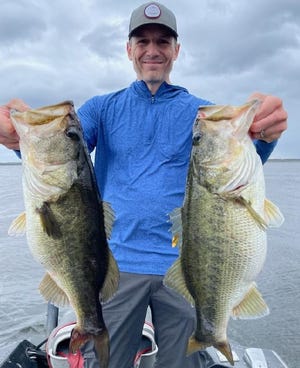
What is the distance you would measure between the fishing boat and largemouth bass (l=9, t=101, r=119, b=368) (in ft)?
4.14

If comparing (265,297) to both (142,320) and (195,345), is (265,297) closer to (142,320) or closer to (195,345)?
(142,320)

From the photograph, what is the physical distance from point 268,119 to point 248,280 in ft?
3.28

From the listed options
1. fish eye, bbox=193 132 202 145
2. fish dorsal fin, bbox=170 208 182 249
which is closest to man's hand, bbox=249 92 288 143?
fish eye, bbox=193 132 202 145

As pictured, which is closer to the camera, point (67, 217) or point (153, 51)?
point (67, 217)

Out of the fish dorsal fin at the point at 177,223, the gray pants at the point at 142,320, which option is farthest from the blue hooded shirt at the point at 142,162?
the fish dorsal fin at the point at 177,223

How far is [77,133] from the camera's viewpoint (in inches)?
117

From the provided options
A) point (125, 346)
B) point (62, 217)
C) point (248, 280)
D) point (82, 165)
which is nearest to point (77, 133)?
point (82, 165)

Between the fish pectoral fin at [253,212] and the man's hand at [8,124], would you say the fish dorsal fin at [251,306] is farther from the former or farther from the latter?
the man's hand at [8,124]

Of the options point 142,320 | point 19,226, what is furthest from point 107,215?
point 142,320

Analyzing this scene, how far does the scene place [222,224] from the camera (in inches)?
114

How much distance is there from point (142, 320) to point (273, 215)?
159 cm

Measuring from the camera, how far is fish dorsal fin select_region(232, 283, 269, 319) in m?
3.01

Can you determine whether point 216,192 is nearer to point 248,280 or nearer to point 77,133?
point 248,280

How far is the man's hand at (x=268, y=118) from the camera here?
2.85m
